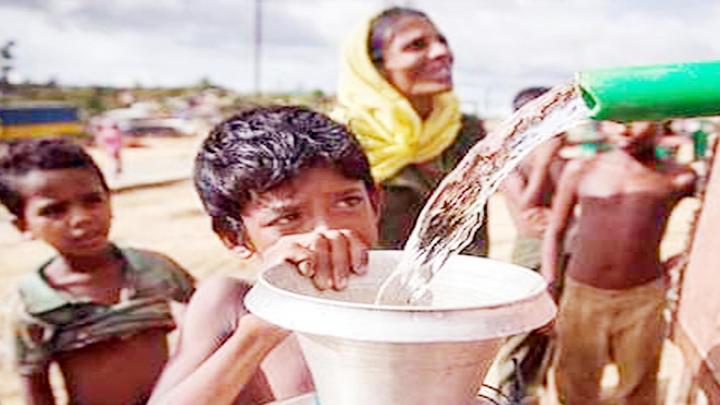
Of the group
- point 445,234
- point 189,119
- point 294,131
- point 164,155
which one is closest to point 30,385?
point 294,131

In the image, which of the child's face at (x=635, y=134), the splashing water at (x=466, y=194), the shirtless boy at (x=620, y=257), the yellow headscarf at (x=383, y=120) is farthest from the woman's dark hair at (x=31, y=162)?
the child's face at (x=635, y=134)

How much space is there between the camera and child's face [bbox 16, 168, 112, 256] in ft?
7.59

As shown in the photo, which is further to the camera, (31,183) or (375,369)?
(31,183)

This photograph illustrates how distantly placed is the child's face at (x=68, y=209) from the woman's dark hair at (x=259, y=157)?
87 cm

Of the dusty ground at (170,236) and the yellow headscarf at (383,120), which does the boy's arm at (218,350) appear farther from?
the dusty ground at (170,236)


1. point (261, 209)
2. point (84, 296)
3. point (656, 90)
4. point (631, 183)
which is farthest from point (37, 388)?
point (631, 183)

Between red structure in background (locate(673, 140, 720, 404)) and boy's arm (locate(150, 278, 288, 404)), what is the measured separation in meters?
0.57

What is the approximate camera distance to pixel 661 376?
4.51 metres

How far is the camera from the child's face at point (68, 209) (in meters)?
2.31

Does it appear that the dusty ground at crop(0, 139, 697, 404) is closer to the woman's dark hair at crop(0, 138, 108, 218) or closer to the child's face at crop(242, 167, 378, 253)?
the woman's dark hair at crop(0, 138, 108, 218)

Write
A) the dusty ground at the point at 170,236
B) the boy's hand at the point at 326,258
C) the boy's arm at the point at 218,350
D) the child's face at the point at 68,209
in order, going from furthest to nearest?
the dusty ground at the point at 170,236 < the child's face at the point at 68,209 < the boy's arm at the point at 218,350 < the boy's hand at the point at 326,258

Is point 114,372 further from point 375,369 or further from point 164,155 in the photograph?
point 164,155

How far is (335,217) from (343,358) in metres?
0.55

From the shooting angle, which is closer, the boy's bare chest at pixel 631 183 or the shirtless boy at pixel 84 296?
the shirtless boy at pixel 84 296
